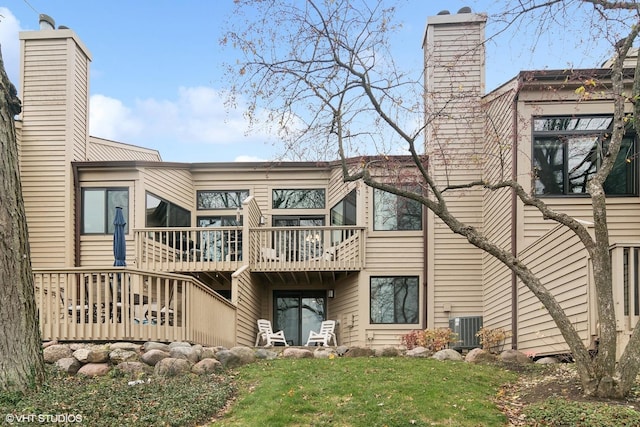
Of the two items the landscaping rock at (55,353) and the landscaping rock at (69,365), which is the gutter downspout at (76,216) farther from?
the landscaping rock at (69,365)

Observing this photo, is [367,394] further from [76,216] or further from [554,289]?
[76,216]

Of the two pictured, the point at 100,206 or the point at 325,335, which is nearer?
the point at 325,335

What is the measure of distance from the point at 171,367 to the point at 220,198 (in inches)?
348

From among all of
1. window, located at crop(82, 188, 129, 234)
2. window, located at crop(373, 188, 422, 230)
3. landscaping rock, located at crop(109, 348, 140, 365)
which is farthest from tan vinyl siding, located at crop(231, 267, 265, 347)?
landscaping rock, located at crop(109, 348, 140, 365)

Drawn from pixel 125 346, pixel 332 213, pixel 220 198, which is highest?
pixel 220 198

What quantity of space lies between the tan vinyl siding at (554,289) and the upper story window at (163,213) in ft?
28.5

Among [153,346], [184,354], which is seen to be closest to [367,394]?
[184,354]

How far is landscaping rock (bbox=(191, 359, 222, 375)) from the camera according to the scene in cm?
727

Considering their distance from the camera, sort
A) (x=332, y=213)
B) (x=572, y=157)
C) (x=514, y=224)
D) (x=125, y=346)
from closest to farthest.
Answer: (x=125, y=346), (x=572, y=157), (x=514, y=224), (x=332, y=213)

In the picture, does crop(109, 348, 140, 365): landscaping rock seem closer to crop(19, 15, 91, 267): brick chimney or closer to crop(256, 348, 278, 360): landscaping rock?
crop(256, 348, 278, 360): landscaping rock

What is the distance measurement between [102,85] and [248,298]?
294 inches

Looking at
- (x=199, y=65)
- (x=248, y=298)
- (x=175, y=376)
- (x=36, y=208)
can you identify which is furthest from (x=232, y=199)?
(x=175, y=376)

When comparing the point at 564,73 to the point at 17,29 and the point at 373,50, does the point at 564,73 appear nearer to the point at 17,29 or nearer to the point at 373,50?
the point at 373,50

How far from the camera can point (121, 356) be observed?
24.6 ft
